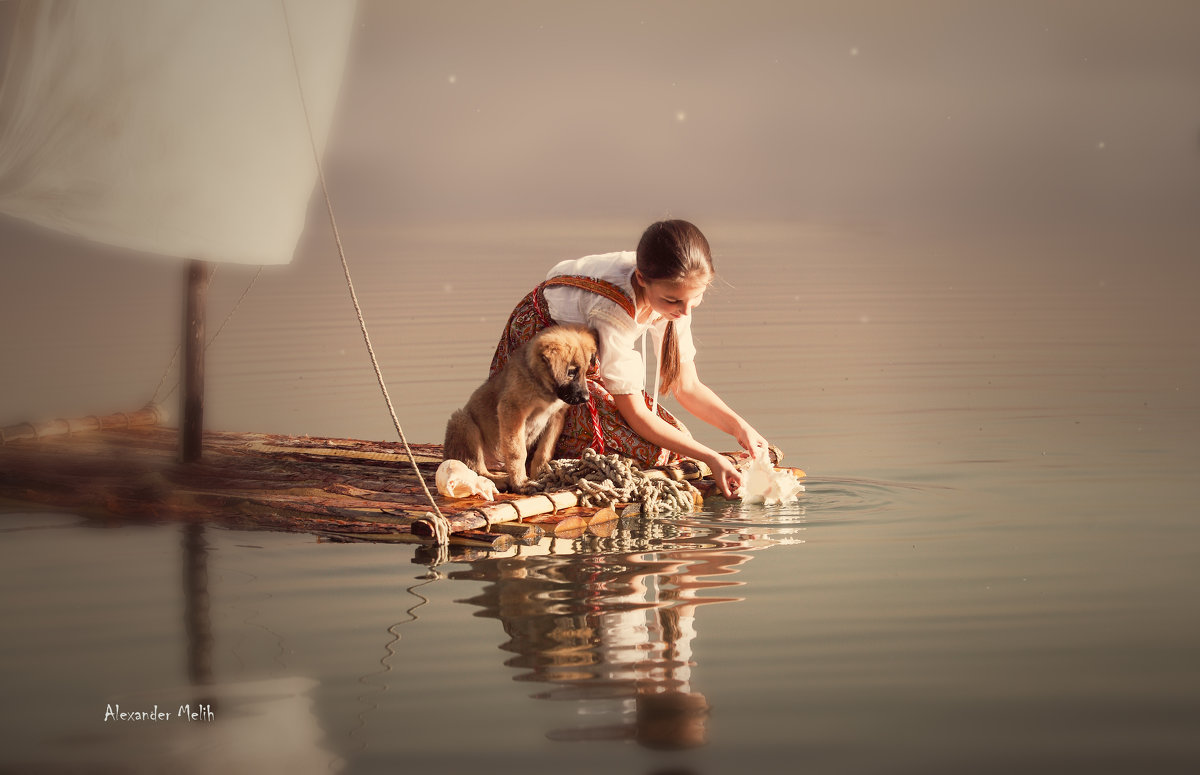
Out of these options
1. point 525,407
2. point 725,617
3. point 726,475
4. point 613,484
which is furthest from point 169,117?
point 725,617

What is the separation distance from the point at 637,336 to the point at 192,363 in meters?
2.12

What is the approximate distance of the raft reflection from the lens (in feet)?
10.7

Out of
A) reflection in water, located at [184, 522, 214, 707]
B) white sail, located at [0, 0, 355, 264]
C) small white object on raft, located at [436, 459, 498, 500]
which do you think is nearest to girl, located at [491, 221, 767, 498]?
small white object on raft, located at [436, 459, 498, 500]

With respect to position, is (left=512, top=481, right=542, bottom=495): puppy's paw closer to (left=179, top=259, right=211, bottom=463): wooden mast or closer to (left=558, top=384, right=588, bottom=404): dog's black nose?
(left=558, top=384, right=588, bottom=404): dog's black nose

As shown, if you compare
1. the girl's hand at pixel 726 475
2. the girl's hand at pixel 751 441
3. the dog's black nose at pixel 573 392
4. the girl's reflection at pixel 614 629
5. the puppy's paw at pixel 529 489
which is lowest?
the girl's reflection at pixel 614 629

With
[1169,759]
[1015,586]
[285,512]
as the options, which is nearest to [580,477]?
[285,512]

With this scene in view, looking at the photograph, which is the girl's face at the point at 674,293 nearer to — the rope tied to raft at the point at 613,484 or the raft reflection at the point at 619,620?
the rope tied to raft at the point at 613,484

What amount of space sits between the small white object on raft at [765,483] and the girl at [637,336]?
0.28 feet

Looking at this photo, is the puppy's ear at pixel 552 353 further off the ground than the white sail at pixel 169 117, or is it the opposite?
the white sail at pixel 169 117

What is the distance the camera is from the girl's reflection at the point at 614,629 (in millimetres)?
3238

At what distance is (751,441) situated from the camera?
18.6 ft

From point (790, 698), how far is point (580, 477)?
2.25 meters

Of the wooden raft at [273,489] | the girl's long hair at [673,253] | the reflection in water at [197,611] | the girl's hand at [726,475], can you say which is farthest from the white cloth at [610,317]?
the reflection in water at [197,611]

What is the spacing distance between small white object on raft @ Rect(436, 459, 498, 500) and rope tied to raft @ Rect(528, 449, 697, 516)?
0.93 feet
